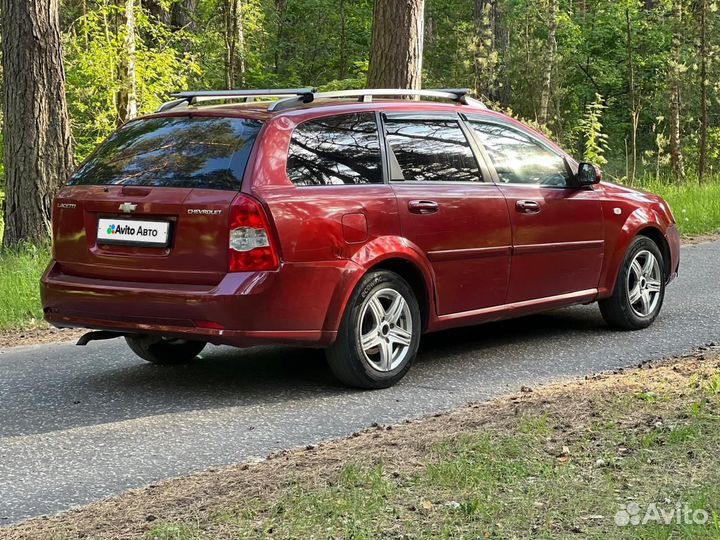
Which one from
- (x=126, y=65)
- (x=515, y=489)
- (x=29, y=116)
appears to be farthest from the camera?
(x=126, y=65)

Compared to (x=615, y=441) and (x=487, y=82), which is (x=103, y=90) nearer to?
(x=487, y=82)

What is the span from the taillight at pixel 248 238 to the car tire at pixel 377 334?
690mm

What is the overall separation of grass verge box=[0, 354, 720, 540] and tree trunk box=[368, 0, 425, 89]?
8.64 meters

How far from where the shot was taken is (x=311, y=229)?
20.2ft

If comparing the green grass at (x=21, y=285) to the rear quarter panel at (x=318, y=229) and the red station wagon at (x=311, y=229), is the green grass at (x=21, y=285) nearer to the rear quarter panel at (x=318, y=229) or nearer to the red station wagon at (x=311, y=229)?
the red station wagon at (x=311, y=229)

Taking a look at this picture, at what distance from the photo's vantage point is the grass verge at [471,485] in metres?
3.89

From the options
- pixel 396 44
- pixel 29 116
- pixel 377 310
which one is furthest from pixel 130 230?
pixel 396 44

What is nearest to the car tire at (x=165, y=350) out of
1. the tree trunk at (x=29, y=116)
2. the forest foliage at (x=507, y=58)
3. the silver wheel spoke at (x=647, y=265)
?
the silver wheel spoke at (x=647, y=265)

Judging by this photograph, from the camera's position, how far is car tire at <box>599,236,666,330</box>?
8352 millimetres

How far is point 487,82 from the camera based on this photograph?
2538 cm

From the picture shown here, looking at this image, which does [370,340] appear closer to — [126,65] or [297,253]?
[297,253]

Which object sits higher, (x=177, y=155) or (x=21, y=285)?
(x=177, y=155)

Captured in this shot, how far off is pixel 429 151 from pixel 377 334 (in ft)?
4.47

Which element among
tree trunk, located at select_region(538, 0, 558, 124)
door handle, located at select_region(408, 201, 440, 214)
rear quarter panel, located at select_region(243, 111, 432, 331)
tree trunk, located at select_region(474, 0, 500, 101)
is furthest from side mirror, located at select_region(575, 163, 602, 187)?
tree trunk, located at select_region(538, 0, 558, 124)
